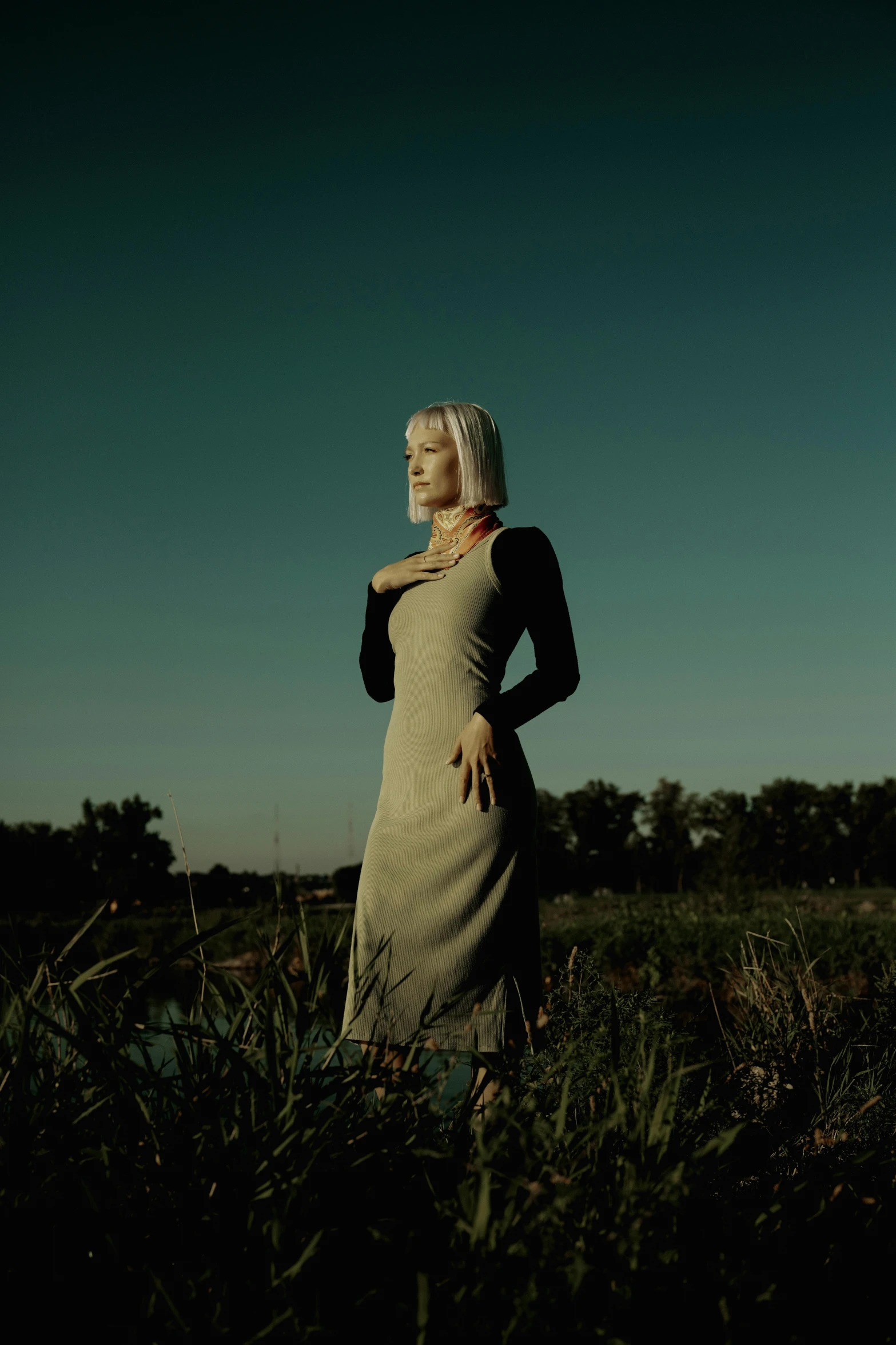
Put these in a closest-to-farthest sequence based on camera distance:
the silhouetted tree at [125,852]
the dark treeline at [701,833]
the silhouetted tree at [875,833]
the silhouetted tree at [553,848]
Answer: the silhouetted tree at [125,852] < the silhouetted tree at [553,848] < the dark treeline at [701,833] < the silhouetted tree at [875,833]

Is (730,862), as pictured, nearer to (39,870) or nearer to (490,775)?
(39,870)

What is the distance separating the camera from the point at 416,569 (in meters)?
2.59

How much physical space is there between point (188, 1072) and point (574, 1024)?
3.38 feet

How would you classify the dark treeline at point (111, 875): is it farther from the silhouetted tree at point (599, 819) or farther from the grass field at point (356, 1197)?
the silhouetted tree at point (599, 819)

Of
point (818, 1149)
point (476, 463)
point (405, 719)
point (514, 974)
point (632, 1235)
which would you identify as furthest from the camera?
point (476, 463)

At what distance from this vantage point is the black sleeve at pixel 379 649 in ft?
8.98

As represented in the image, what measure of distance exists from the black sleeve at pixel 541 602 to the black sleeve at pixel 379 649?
40 cm

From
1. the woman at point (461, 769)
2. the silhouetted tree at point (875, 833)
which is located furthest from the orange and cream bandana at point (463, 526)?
the silhouetted tree at point (875, 833)

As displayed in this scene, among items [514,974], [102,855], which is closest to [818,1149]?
[514,974]

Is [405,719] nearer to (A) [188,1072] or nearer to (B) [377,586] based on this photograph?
(B) [377,586]

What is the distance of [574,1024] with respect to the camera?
2.20m

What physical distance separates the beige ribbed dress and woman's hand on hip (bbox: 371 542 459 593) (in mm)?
63

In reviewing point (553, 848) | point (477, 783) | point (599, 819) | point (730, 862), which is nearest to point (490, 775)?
point (477, 783)

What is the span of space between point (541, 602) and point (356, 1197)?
1.55 meters
